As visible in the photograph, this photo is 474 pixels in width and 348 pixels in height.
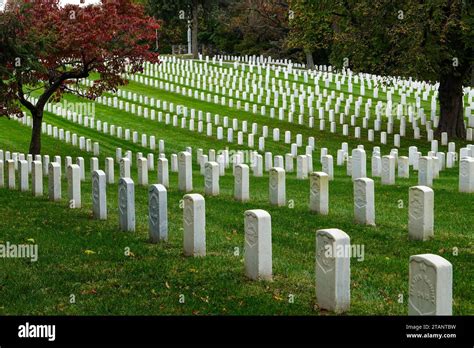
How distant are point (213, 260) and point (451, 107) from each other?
2428 centimetres

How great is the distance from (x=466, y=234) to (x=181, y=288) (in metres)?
5.41

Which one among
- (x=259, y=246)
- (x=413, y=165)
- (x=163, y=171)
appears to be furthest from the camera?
(x=413, y=165)

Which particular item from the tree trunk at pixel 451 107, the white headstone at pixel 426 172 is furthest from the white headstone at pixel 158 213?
the tree trunk at pixel 451 107

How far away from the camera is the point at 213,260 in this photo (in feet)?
33.8

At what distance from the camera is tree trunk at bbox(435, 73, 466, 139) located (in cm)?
3234

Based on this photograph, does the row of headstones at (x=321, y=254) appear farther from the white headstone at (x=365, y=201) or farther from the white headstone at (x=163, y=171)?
the white headstone at (x=163, y=171)

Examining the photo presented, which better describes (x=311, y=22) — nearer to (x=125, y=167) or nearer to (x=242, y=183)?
(x=125, y=167)

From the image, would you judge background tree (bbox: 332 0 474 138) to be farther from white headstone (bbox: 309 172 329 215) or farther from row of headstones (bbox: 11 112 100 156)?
white headstone (bbox: 309 172 329 215)

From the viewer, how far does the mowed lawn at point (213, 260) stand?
822cm

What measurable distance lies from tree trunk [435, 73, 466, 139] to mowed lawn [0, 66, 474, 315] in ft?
46.4

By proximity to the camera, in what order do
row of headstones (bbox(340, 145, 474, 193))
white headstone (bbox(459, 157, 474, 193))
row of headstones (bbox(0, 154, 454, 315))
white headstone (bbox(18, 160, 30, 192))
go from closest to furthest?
row of headstones (bbox(0, 154, 454, 315))
white headstone (bbox(459, 157, 474, 193))
row of headstones (bbox(340, 145, 474, 193))
white headstone (bbox(18, 160, 30, 192))

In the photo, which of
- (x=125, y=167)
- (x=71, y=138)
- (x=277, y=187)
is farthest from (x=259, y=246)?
(x=71, y=138)

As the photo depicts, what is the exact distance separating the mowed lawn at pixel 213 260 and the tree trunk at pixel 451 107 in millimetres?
14153

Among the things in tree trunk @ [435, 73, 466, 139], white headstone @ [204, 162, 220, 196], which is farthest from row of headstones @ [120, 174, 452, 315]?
tree trunk @ [435, 73, 466, 139]
